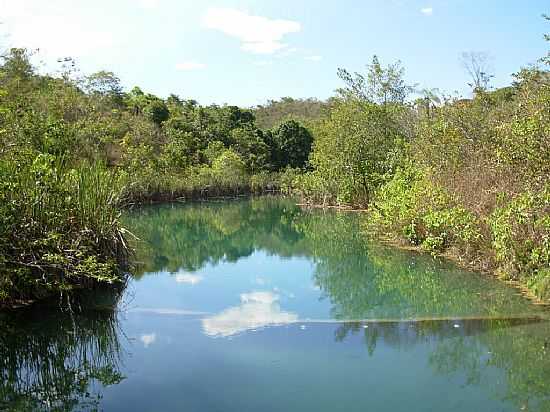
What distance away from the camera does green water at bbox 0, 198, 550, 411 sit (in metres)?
4.45

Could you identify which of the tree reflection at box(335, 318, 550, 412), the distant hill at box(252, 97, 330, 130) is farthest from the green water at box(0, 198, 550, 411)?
the distant hill at box(252, 97, 330, 130)

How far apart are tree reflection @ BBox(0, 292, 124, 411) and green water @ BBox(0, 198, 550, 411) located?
0.02m

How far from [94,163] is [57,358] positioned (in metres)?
3.65

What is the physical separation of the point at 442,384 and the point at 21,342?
395cm

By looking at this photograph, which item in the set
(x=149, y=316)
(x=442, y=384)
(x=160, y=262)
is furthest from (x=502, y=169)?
(x=160, y=262)

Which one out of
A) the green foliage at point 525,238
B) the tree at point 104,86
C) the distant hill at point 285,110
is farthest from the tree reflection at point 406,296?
the distant hill at point 285,110

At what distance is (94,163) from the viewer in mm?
8367

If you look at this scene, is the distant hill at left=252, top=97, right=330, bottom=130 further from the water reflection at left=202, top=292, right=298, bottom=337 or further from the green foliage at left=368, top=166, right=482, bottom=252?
the water reflection at left=202, top=292, right=298, bottom=337

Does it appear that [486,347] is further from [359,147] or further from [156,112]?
[156,112]

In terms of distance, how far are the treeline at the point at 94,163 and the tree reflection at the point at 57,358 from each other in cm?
37

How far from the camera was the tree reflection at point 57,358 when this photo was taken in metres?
4.48

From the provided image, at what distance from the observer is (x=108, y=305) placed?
23.3 feet

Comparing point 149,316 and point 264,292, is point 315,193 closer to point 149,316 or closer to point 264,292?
point 264,292

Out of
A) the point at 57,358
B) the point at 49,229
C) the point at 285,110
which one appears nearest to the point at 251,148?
the point at 285,110
